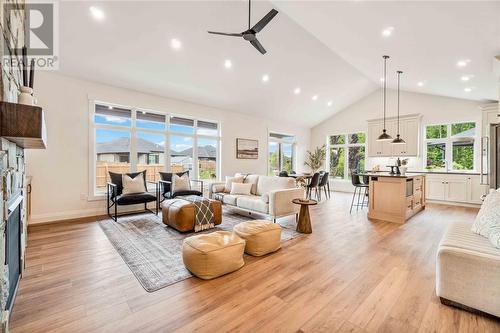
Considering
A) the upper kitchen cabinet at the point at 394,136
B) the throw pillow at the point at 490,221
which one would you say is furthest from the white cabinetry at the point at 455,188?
the throw pillow at the point at 490,221

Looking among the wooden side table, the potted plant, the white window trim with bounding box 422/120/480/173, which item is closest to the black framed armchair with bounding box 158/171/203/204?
the wooden side table

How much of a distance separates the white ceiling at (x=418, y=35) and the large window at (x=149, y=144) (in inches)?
143

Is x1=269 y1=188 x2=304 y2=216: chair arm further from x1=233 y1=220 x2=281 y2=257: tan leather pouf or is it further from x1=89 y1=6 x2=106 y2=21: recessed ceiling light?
x1=89 y1=6 x2=106 y2=21: recessed ceiling light

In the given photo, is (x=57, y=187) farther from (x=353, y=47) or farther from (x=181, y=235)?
(x=353, y=47)

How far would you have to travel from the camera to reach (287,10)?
3949mm

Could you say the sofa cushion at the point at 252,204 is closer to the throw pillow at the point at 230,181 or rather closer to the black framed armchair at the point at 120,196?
the throw pillow at the point at 230,181

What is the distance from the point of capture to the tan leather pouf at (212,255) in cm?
226

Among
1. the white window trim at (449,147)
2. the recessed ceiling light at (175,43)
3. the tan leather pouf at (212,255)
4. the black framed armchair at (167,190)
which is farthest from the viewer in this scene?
the white window trim at (449,147)

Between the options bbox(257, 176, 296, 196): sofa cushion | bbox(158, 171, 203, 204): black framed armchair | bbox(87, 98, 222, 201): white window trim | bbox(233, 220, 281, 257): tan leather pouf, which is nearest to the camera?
bbox(233, 220, 281, 257): tan leather pouf

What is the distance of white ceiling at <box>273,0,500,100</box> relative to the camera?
294 centimetres

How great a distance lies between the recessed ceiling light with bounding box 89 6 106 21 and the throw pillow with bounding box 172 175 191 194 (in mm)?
3018

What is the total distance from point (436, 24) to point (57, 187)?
6.69 m

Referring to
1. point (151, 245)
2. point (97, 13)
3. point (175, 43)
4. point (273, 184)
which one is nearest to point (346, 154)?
point (273, 184)

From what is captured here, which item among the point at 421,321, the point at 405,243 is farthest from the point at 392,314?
the point at 405,243
